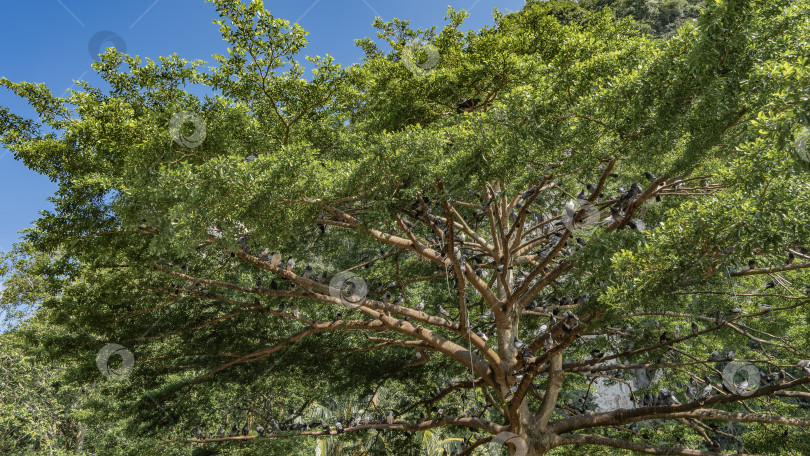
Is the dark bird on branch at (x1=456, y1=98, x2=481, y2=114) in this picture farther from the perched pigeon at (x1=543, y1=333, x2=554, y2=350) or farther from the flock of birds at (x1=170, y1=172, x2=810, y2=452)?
the perched pigeon at (x1=543, y1=333, x2=554, y2=350)

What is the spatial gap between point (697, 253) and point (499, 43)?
4.03 meters

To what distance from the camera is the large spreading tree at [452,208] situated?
3.85 m

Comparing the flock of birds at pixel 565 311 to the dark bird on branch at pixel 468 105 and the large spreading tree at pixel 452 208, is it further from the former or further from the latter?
the dark bird on branch at pixel 468 105

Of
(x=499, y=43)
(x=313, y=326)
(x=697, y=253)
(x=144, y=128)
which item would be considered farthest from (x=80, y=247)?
(x=697, y=253)

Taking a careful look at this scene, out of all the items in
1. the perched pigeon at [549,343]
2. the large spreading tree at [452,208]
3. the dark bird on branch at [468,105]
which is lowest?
the perched pigeon at [549,343]

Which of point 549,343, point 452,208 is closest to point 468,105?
point 452,208

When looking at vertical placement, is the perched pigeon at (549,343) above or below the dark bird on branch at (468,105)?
below

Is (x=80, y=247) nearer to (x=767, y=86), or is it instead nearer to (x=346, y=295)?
(x=346, y=295)

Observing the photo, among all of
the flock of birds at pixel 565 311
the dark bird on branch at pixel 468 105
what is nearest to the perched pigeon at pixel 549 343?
the flock of birds at pixel 565 311

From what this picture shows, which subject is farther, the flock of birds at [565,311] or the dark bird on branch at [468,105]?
the dark bird on branch at [468,105]

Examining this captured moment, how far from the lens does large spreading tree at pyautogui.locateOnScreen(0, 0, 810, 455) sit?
3.85m

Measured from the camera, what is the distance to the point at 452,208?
668 cm

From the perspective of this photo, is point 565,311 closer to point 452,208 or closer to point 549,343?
point 549,343

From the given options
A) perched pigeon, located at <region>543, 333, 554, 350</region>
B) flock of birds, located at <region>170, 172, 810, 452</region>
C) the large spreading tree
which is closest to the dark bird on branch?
the large spreading tree
